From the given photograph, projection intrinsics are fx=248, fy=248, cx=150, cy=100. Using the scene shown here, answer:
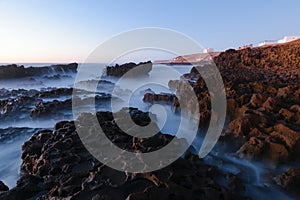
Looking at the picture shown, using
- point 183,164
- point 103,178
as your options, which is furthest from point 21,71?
point 183,164

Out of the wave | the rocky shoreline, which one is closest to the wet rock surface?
the rocky shoreline

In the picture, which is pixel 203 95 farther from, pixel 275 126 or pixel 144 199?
pixel 144 199

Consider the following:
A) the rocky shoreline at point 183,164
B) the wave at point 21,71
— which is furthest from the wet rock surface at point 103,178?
the wave at point 21,71

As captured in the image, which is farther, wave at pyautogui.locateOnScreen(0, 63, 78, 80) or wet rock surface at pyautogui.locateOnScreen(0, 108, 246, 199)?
wave at pyautogui.locateOnScreen(0, 63, 78, 80)

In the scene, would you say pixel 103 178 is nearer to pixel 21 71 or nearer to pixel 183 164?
pixel 183 164

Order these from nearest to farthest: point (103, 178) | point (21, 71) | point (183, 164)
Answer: point (103, 178) → point (183, 164) → point (21, 71)

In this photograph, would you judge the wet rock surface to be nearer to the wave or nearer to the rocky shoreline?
the rocky shoreline

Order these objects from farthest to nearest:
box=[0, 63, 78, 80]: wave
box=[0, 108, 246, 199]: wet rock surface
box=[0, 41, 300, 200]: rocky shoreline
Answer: box=[0, 63, 78, 80]: wave < box=[0, 41, 300, 200]: rocky shoreline < box=[0, 108, 246, 199]: wet rock surface

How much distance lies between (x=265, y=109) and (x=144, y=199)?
4.41 m

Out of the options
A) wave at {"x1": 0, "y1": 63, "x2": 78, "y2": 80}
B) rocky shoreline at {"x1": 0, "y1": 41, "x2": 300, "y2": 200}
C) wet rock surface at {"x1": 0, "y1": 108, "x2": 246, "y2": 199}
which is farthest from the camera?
wave at {"x1": 0, "y1": 63, "x2": 78, "y2": 80}

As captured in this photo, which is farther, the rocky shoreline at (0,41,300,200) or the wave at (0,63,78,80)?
the wave at (0,63,78,80)

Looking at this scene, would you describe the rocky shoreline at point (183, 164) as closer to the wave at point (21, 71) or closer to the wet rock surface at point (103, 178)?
the wet rock surface at point (103, 178)

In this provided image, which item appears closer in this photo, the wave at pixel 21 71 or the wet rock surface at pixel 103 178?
the wet rock surface at pixel 103 178

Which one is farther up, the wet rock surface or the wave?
the wave
